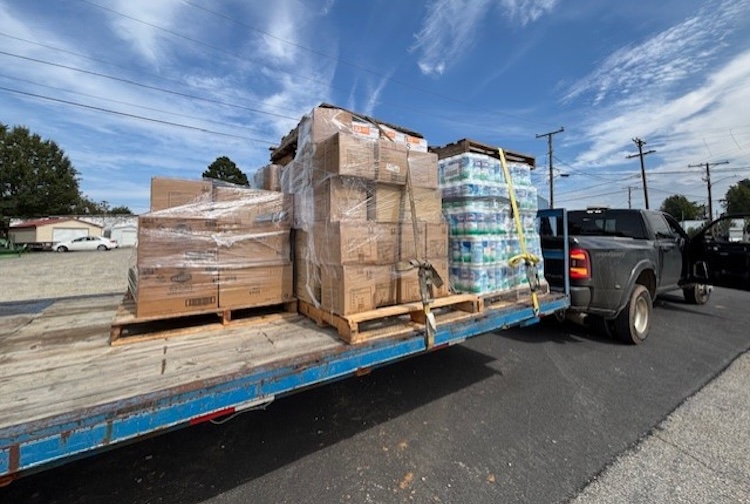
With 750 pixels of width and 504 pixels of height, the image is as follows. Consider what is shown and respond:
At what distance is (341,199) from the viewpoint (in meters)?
2.81

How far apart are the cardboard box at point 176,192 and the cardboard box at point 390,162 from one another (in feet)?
4.85

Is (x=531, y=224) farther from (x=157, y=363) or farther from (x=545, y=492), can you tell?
(x=157, y=363)

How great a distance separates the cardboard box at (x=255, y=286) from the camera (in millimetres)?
2939

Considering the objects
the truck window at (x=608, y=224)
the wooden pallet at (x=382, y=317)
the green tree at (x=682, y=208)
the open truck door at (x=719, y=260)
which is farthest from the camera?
Result: the green tree at (x=682, y=208)

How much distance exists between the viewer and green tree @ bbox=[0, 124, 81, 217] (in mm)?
36031

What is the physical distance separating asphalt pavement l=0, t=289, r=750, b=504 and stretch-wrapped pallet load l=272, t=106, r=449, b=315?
1.08 m

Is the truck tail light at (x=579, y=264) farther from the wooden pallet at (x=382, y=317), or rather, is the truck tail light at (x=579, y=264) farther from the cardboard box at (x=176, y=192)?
the cardboard box at (x=176, y=192)

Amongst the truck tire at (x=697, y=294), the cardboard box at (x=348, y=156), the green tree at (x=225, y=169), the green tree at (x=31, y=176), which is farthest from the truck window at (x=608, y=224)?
the green tree at (x=31, y=176)

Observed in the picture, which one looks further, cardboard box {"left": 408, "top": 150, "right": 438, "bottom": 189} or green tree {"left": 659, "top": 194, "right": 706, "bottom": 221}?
green tree {"left": 659, "top": 194, "right": 706, "bottom": 221}

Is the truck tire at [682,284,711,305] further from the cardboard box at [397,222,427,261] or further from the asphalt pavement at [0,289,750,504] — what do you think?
the cardboard box at [397,222,427,261]

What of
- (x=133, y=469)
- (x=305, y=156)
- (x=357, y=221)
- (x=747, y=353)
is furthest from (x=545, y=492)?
(x=747, y=353)

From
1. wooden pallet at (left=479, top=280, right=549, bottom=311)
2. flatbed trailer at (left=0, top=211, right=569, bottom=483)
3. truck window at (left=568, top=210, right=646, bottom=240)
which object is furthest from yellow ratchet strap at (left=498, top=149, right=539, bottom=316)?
truck window at (left=568, top=210, right=646, bottom=240)

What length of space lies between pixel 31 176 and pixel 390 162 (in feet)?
166

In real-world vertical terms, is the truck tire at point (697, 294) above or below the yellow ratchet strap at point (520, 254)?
below
